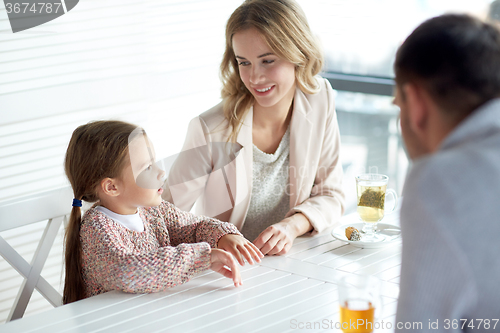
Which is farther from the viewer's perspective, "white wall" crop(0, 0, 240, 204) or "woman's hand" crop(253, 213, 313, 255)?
"white wall" crop(0, 0, 240, 204)

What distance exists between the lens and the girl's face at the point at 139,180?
1532 mm

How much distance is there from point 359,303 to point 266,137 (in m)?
1.18

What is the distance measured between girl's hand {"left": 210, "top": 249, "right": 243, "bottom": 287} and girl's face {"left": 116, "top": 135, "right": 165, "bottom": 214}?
0.93 feet

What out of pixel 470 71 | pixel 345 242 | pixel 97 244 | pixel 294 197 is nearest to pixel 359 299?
pixel 470 71

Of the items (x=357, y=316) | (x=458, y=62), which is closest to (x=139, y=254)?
(x=357, y=316)

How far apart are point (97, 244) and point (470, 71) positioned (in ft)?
3.53

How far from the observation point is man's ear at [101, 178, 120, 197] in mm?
1528

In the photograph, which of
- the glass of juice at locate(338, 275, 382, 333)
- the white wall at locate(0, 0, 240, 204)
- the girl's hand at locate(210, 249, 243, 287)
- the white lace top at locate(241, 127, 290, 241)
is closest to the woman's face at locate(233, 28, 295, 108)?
the white lace top at locate(241, 127, 290, 241)

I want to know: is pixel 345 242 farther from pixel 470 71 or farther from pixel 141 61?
pixel 141 61

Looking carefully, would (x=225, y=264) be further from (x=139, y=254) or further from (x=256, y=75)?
(x=256, y=75)

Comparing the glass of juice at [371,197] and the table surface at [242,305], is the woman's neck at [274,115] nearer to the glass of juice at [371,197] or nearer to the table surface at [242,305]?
the glass of juice at [371,197]

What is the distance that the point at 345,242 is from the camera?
5.37 feet

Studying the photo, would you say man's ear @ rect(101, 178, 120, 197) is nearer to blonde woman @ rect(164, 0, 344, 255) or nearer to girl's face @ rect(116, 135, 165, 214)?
girl's face @ rect(116, 135, 165, 214)

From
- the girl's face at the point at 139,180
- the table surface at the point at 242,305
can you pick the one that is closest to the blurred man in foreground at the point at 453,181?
the table surface at the point at 242,305
